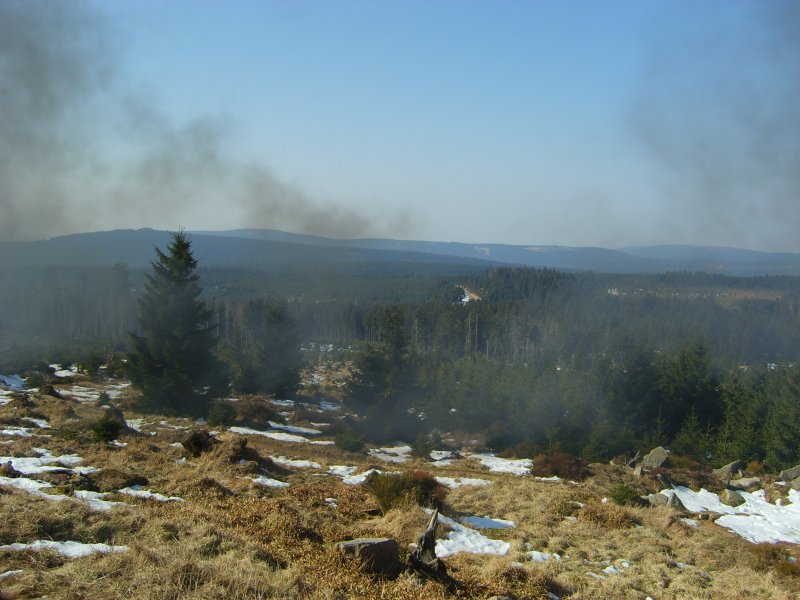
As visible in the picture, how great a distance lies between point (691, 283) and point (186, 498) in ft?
650

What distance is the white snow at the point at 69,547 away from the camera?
7367mm

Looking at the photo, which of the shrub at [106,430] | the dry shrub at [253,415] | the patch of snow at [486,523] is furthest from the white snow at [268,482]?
the dry shrub at [253,415]

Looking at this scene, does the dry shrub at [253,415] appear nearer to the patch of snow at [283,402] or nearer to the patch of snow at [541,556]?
the patch of snow at [283,402]

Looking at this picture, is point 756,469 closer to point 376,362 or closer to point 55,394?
point 376,362

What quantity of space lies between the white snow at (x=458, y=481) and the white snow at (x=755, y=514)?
23.9ft

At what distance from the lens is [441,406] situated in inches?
1726

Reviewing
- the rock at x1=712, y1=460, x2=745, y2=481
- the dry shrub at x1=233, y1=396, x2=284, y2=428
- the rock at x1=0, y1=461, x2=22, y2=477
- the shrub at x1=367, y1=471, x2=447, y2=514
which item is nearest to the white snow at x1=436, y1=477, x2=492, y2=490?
the shrub at x1=367, y1=471, x2=447, y2=514

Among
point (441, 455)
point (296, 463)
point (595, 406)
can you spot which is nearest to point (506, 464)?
point (441, 455)

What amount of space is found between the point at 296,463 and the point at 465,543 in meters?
9.77

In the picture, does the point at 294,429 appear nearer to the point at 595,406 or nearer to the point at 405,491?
the point at 405,491

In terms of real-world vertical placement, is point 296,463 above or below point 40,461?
below

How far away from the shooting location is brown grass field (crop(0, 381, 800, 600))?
6.86 meters

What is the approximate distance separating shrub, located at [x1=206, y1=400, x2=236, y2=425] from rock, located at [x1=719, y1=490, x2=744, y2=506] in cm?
2335

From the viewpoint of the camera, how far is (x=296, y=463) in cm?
2028
